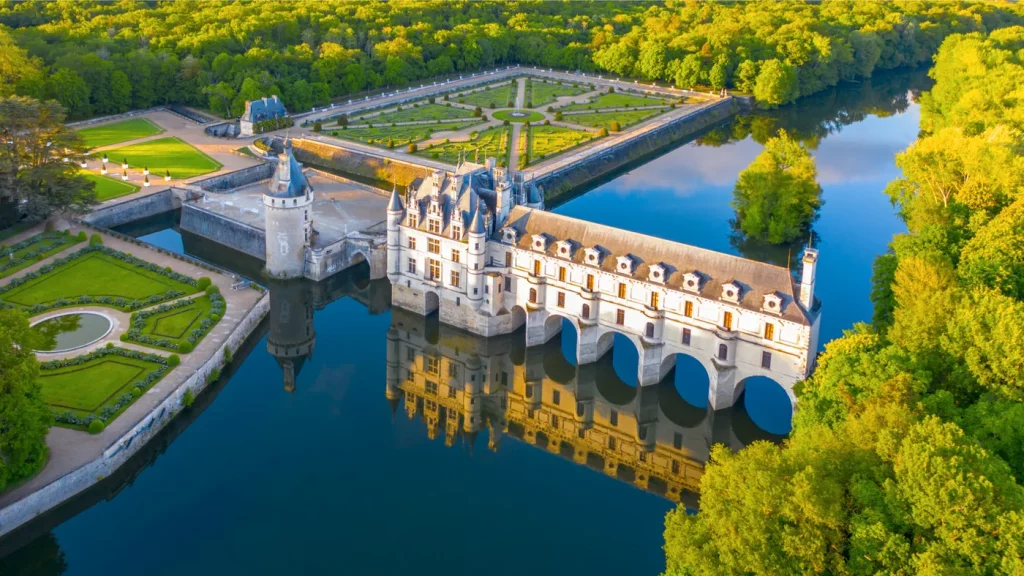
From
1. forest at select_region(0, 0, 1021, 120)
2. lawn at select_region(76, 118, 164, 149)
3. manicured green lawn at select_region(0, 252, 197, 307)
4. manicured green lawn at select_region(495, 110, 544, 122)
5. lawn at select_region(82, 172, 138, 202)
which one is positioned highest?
forest at select_region(0, 0, 1021, 120)

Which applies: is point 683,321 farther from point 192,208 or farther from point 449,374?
point 192,208

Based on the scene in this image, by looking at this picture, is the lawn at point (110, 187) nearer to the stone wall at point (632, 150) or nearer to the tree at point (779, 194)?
the stone wall at point (632, 150)

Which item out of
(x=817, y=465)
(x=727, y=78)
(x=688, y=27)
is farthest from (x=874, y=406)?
(x=688, y=27)

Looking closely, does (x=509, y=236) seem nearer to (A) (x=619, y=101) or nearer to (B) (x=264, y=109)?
(B) (x=264, y=109)

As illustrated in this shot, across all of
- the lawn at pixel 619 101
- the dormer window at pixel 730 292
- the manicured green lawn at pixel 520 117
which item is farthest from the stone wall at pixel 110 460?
the lawn at pixel 619 101

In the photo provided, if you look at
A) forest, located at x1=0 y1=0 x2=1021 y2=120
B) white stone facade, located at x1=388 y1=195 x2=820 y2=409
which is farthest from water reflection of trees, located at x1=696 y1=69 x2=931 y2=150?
white stone facade, located at x1=388 y1=195 x2=820 y2=409

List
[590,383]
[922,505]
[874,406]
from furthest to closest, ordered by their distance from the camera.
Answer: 1. [590,383]
2. [874,406]
3. [922,505]

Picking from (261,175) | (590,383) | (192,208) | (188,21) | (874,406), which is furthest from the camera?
(188,21)

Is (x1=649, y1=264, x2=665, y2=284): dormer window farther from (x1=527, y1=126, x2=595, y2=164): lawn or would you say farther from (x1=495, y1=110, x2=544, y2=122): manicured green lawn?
(x1=495, y1=110, x2=544, y2=122): manicured green lawn
